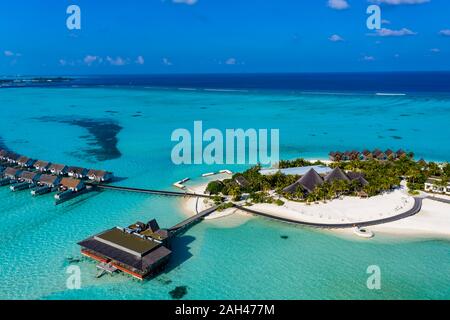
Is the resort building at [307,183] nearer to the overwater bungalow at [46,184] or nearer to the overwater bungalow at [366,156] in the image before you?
the overwater bungalow at [366,156]

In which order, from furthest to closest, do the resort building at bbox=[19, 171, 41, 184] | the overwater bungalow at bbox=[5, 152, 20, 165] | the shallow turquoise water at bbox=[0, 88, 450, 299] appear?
the overwater bungalow at bbox=[5, 152, 20, 165] < the resort building at bbox=[19, 171, 41, 184] < the shallow turquoise water at bbox=[0, 88, 450, 299]

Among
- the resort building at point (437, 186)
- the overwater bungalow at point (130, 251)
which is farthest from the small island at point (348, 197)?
the overwater bungalow at point (130, 251)

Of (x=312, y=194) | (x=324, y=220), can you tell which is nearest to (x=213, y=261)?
(x=324, y=220)

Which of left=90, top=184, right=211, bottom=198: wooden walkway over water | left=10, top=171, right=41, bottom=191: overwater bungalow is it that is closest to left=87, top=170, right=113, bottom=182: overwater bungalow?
left=90, top=184, right=211, bottom=198: wooden walkway over water

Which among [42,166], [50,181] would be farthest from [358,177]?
[42,166]

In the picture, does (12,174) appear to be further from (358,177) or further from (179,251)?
(358,177)

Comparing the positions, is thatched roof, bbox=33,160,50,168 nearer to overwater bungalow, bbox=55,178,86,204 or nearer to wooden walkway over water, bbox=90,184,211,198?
overwater bungalow, bbox=55,178,86,204
